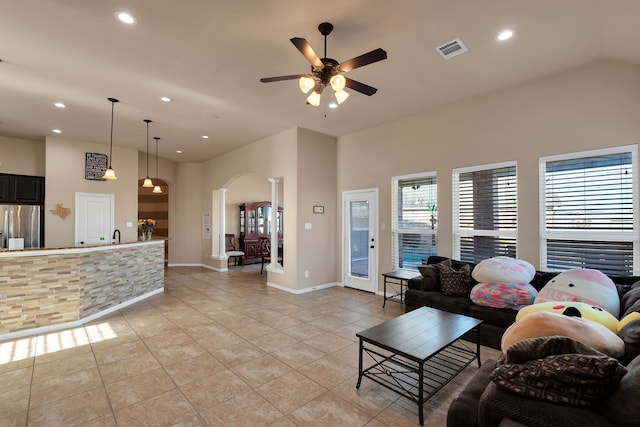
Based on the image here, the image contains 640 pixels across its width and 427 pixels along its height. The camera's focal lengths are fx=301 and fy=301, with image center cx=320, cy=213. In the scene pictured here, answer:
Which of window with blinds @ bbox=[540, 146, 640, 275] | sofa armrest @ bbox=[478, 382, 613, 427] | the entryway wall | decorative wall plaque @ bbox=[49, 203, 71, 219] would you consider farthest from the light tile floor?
the entryway wall

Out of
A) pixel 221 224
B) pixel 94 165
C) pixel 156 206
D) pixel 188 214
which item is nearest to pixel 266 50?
pixel 94 165

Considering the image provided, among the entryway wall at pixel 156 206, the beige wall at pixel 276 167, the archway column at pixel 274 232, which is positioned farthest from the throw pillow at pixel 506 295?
the entryway wall at pixel 156 206

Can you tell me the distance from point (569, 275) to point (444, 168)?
2.34 m

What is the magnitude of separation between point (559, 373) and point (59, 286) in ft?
17.6

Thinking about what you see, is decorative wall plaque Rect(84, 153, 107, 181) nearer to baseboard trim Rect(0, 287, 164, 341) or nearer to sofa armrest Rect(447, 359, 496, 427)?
baseboard trim Rect(0, 287, 164, 341)

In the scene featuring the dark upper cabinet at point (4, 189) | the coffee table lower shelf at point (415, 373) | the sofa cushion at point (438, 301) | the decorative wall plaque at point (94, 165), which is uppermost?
the decorative wall plaque at point (94, 165)

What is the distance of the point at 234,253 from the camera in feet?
29.1

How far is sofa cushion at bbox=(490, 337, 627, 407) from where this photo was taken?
1.27 meters

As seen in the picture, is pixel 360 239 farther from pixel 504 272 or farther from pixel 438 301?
pixel 504 272

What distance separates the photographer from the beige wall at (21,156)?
6512mm

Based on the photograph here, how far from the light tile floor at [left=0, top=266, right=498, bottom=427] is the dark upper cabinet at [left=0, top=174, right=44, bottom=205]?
13.3ft

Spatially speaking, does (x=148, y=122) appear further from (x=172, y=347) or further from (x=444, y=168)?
(x=444, y=168)

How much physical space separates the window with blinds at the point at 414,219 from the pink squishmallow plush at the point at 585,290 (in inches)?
81.6

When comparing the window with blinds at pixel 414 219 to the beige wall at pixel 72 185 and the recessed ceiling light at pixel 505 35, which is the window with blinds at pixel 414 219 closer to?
the recessed ceiling light at pixel 505 35
